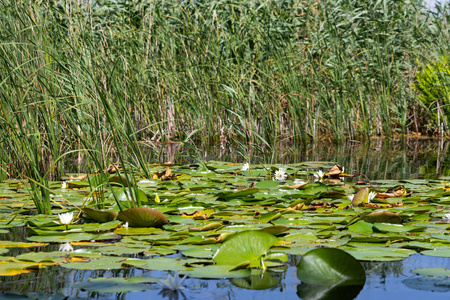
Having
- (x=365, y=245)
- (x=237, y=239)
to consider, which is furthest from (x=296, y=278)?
(x=365, y=245)

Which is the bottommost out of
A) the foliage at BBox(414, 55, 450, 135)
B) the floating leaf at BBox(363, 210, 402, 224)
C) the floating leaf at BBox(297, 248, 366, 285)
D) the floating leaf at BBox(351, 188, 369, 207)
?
the floating leaf at BBox(297, 248, 366, 285)

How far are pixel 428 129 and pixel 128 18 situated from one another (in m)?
4.68

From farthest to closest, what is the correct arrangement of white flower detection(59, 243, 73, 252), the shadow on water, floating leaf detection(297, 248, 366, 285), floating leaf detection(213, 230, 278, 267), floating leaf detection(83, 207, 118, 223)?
the shadow on water, floating leaf detection(83, 207, 118, 223), white flower detection(59, 243, 73, 252), floating leaf detection(213, 230, 278, 267), floating leaf detection(297, 248, 366, 285)

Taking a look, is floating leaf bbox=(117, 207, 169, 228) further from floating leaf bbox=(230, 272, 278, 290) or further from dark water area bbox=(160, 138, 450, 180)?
dark water area bbox=(160, 138, 450, 180)

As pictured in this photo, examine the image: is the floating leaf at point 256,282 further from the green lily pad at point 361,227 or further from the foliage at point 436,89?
the foliage at point 436,89

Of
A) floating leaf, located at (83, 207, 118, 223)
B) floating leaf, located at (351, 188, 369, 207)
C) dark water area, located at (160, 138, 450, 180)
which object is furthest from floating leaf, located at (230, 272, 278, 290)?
dark water area, located at (160, 138, 450, 180)

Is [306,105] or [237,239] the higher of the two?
[306,105]

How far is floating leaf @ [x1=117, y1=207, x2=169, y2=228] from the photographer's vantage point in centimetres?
207

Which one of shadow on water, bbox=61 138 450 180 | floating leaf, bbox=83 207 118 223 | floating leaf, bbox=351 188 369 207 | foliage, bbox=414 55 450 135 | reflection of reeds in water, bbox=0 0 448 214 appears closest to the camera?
floating leaf, bbox=83 207 118 223

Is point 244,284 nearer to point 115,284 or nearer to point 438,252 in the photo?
point 115,284

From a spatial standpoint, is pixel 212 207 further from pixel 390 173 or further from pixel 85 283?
pixel 390 173

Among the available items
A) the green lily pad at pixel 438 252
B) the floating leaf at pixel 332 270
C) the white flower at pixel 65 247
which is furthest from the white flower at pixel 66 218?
the green lily pad at pixel 438 252

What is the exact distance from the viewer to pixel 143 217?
82.6 inches

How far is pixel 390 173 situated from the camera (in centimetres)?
395
